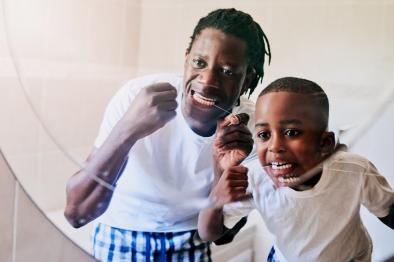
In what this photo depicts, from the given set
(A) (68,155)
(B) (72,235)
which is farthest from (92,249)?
(A) (68,155)

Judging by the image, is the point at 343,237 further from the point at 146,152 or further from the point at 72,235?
the point at 72,235

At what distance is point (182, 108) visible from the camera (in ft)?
1.69

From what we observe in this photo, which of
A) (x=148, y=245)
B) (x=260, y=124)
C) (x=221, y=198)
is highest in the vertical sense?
(x=260, y=124)

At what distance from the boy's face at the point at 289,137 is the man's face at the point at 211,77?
38 mm

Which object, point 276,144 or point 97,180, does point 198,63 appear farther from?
point 97,180

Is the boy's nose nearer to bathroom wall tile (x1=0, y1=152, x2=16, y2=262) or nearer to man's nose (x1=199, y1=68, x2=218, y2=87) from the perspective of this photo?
man's nose (x1=199, y1=68, x2=218, y2=87)

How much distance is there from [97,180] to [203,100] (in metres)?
0.21

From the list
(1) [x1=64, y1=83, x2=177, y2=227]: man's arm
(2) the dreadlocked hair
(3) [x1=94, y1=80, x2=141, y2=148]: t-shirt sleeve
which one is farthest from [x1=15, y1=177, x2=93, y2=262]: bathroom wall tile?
(2) the dreadlocked hair

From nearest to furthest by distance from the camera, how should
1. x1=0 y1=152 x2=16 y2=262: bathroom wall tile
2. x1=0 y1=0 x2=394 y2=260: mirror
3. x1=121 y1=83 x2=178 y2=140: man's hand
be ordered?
x1=0 y1=0 x2=394 y2=260: mirror, x1=121 y1=83 x2=178 y2=140: man's hand, x1=0 y1=152 x2=16 y2=262: bathroom wall tile

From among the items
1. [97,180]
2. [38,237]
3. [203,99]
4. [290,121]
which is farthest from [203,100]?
[38,237]

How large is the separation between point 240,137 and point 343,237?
6.2 inches

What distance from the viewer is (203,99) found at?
0.49 m

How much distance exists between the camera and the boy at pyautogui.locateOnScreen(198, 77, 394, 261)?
1.47 ft

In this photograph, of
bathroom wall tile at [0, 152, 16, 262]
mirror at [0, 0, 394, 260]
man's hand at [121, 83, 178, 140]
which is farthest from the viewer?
bathroom wall tile at [0, 152, 16, 262]
